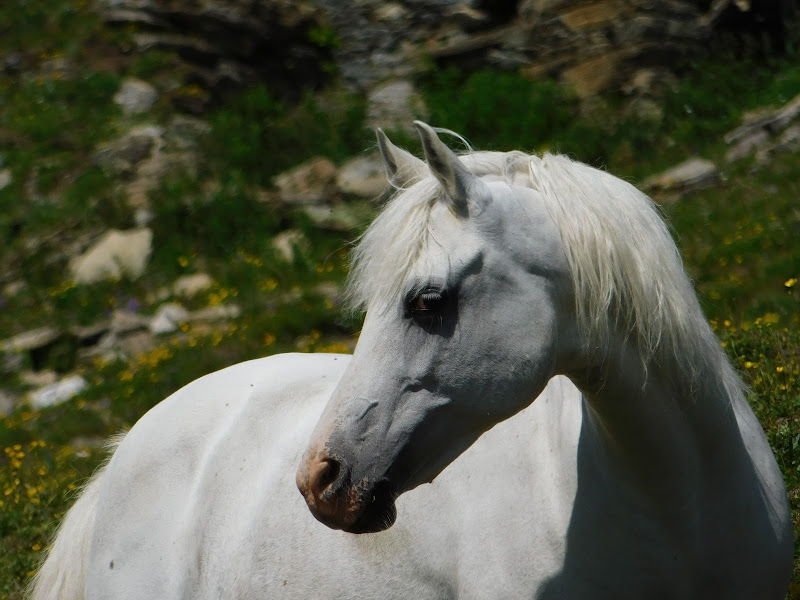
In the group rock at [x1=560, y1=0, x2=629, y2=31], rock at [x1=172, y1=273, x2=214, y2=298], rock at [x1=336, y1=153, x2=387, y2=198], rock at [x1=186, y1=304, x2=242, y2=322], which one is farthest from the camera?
rock at [x1=560, y1=0, x2=629, y2=31]

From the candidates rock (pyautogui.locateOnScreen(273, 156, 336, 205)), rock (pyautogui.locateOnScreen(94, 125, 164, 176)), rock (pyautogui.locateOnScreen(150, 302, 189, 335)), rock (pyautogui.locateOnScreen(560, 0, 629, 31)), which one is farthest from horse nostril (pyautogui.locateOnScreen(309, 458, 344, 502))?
rock (pyautogui.locateOnScreen(94, 125, 164, 176))

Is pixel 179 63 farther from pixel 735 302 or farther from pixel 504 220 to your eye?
pixel 504 220

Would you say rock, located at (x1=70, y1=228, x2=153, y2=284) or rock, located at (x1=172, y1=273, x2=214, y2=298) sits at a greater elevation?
rock, located at (x1=172, y1=273, x2=214, y2=298)

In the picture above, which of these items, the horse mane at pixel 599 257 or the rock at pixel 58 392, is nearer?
the horse mane at pixel 599 257

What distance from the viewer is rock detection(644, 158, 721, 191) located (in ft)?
25.6

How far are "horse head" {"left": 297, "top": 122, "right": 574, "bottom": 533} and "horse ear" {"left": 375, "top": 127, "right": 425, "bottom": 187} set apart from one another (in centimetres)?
22

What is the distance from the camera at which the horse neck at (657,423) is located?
7.60 ft

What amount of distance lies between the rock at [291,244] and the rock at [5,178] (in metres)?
4.01

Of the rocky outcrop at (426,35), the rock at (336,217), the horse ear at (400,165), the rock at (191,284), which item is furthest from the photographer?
the rocky outcrop at (426,35)

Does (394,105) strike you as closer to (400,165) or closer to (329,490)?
(400,165)

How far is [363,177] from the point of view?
9.55 metres

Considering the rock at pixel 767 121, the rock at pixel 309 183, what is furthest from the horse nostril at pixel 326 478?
the rock at pixel 309 183

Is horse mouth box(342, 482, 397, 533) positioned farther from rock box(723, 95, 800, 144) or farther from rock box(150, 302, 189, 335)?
rock box(723, 95, 800, 144)

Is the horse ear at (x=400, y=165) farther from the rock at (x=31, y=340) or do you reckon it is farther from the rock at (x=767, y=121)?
the rock at (x=31, y=340)
